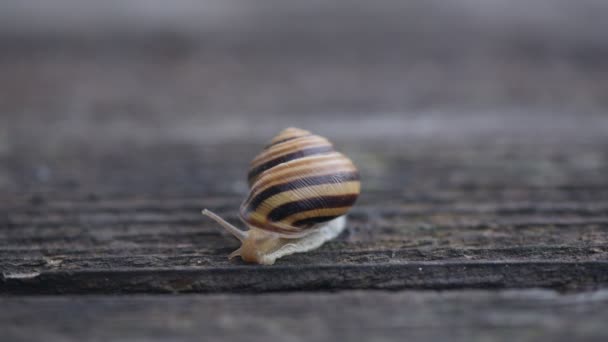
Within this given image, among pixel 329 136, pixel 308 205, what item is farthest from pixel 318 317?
pixel 329 136

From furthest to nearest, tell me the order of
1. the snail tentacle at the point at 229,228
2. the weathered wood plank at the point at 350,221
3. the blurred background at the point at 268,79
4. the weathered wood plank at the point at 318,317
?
the blurred background at the point at 268,79 → the snail tentacle at the point at 229,228 → the weathered wood plank at the point at 350,221 → the weathered wood plank at the point at 318,317

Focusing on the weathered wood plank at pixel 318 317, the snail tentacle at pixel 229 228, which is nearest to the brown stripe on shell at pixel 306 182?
the snail tentacle at pixel 229 228

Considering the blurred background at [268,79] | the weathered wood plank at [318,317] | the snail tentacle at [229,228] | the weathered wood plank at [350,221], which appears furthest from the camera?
the blurred background at [268,79]

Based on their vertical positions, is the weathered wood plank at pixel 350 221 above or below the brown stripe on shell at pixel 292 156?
below

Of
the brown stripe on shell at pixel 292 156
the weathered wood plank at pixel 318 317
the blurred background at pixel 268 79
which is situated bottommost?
the weathered wood plank at pixel 318 317

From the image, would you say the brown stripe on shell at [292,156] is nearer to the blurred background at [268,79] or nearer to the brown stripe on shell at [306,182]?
the brown stripe on shell at [306,182]

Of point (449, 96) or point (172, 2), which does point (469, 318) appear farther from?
point (172, 2)

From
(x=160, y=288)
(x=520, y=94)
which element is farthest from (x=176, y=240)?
(x=520, y=94)

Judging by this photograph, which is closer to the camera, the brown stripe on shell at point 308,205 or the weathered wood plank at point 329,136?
the weathered wood plank at point 329,136
